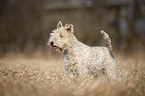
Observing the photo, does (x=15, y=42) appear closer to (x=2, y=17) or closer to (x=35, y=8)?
(x=2, y=17)

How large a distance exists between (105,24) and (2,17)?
16.6 feet

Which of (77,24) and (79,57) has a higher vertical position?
(77,24)

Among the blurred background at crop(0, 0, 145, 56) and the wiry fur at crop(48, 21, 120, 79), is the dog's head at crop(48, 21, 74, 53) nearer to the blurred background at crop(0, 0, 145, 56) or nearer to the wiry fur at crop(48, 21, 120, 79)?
the wiry fur at crop(48, 21, 120, 79)

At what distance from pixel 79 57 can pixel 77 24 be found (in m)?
6.43

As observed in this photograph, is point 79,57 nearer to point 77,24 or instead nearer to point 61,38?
point 61,38

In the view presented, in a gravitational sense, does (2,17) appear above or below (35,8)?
below

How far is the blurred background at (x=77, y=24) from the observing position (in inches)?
344

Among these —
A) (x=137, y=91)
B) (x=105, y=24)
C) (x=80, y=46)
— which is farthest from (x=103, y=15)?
(x=137, y=91)

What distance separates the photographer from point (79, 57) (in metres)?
3.38

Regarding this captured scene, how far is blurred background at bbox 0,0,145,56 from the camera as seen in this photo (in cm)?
873

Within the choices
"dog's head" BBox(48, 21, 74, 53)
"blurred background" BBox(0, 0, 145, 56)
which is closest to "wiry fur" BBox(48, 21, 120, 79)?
"dog's head" BBox(48, 21, 74, 53)

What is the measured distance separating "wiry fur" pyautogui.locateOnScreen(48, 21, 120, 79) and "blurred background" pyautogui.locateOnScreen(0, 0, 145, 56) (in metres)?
5.31

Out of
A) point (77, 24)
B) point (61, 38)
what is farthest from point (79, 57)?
point (77, 24)

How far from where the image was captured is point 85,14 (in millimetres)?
9617
